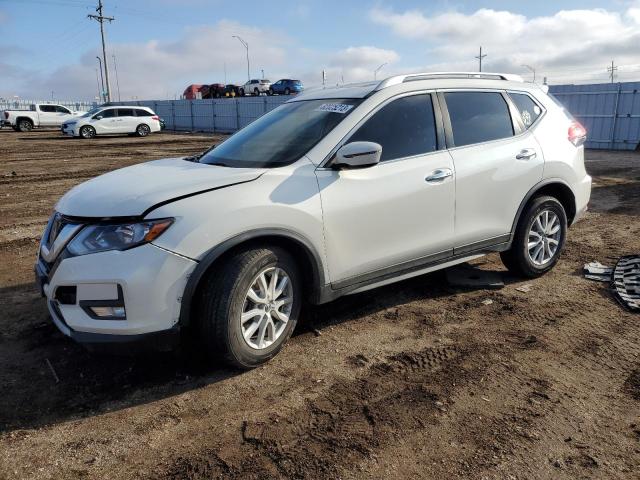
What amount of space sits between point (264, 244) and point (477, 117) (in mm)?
2312

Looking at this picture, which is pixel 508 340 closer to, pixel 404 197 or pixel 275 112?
pixel 404 197

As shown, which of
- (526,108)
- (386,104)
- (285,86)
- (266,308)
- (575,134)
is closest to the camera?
(266,308)

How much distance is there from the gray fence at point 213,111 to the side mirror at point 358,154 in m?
26.2

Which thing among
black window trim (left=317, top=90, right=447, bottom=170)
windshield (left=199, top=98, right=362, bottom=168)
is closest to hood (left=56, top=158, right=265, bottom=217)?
windshield (left=199, top=98, right=362, bottom=168)

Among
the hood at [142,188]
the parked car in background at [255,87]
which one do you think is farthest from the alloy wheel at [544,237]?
the parked car in background at [255,87]

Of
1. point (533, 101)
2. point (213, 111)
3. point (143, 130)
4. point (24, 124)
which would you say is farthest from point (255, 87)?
point (533, 101)

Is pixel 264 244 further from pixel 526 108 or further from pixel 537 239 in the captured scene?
pixel 526 108

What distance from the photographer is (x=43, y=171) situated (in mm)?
13773

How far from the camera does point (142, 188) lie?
3.29 metres

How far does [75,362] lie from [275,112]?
255cm

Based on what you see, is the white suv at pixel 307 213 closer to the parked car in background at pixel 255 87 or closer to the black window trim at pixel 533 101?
the black window trim at pixel 533 101

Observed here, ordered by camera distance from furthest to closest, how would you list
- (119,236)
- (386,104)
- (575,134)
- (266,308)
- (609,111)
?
(609,111) < (575,134) < (386,104) < (266,308) < (119,236)

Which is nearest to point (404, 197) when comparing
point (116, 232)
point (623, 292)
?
point (116, 232)

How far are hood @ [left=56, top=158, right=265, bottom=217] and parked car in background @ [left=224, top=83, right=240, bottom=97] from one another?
4507 cm
